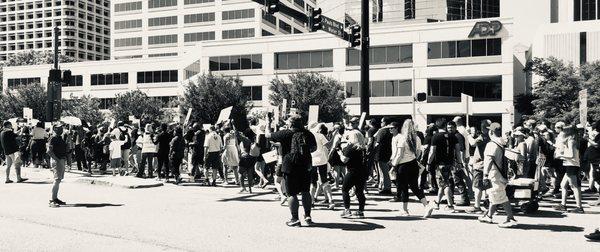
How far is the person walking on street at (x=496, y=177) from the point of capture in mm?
8500

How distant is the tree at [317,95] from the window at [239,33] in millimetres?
33712

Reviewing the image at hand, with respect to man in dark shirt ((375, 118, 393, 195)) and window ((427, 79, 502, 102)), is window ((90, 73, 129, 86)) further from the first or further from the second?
man in dark shirt ((375, 118, 393, 195))

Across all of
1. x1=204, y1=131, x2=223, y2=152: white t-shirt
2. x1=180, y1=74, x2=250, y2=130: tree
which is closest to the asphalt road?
x1=204, y1=131, x2=223, y2=152: white t-shirt

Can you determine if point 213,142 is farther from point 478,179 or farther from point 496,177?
point 496,177

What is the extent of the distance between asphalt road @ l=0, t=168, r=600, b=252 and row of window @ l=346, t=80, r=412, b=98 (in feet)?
131

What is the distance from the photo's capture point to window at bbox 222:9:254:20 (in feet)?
254

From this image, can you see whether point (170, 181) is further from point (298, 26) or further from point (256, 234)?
point (298, 26)

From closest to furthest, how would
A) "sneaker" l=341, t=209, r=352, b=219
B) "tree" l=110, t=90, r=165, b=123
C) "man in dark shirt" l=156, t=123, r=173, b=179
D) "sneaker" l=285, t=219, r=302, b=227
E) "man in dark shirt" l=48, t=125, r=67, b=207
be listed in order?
"sneaker" l=285, t=219, r=302, b=227, "sneaker" l=341, t=209, r=352, b=219, "man in dark shirt" l=48, t=125, r=67, b=207, "man in dark shirt" l=156, t=123, r=173, b=179, "tree" l=110, t=90, r=165, b=123

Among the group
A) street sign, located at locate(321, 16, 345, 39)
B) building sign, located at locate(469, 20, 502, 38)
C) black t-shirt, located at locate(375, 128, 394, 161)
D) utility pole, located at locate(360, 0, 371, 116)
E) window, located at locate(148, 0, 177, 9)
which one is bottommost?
black t-shirt, located at locate(375, 128, 394, 161)

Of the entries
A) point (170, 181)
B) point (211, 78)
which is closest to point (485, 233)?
point (170, 181)

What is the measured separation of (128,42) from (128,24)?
9.28 feet

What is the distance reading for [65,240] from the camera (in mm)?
7223

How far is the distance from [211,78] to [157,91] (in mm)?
27209

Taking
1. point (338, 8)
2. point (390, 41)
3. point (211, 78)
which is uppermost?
point (338, 8)
